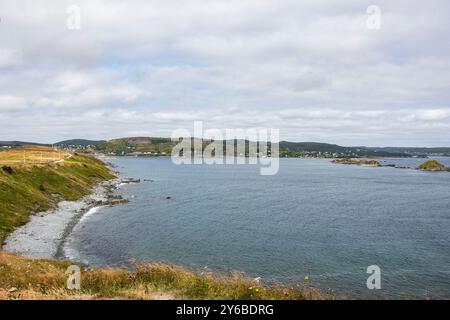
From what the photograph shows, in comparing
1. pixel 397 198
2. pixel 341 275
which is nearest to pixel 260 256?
pixel 341 275

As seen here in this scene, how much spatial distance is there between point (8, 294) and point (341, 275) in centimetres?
3243

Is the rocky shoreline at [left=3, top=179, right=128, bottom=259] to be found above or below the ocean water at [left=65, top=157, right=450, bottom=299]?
above

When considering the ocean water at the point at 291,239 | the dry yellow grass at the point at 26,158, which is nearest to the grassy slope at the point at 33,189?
the dry yellow grass at the point at 26,158

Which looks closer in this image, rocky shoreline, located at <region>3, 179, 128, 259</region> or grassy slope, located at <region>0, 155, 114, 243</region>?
rocky shoreline, located at <region>3, 179, 128, 259</region>

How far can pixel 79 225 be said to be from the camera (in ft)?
214

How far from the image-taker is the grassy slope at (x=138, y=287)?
18.7 m

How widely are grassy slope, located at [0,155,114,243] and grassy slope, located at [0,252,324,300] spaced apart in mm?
33000

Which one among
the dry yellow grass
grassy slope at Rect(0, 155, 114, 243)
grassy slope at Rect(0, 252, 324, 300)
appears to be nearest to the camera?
grassy slope at Rect(0, 252, 324, 300)

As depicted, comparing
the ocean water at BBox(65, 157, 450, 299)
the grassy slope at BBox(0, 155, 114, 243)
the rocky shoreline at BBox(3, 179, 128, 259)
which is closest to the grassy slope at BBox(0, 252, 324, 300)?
the ocean water at BBox(65, 157, 450, 299)

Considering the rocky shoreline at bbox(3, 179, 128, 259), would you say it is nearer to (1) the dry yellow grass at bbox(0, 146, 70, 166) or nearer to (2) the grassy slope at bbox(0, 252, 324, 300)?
(2) the grassy slope at bbox(0, 252, 324, 300)

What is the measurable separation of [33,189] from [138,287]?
68.7m

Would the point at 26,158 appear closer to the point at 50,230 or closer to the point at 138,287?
the point at 50,230

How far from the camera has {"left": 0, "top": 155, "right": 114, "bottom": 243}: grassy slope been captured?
61.2 metres
